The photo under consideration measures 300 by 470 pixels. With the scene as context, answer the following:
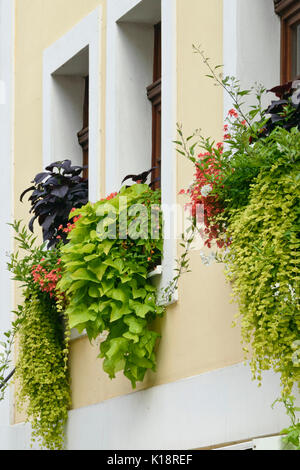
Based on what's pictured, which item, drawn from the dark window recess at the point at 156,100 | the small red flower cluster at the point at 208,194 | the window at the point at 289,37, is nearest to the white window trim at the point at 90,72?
the dark window recess at the point at 156,100

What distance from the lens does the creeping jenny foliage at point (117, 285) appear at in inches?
331

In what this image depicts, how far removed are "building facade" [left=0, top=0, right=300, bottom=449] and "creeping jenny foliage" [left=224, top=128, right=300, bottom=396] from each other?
64cm

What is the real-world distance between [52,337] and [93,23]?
2.45 metres

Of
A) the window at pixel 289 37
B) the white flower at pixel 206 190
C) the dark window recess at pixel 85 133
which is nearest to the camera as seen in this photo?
the white flower at pixel 206 190

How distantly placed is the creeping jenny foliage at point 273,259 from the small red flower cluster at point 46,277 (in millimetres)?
2959

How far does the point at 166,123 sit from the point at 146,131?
978mm

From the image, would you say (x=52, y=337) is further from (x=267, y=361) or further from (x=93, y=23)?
(x=267, y=361)

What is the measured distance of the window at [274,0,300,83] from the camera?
7.86 m

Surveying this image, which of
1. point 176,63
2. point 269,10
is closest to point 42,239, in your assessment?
point 176,63

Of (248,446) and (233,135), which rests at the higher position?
(233,135)

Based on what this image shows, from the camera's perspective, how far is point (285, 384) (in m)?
6.29

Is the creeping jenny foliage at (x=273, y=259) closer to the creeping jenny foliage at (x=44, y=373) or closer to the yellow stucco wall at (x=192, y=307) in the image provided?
the yellow stucco wall at (x=192, y=307)

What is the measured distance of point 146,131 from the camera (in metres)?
9.73

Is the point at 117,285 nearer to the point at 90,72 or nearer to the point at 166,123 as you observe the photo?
the point at 166,123
